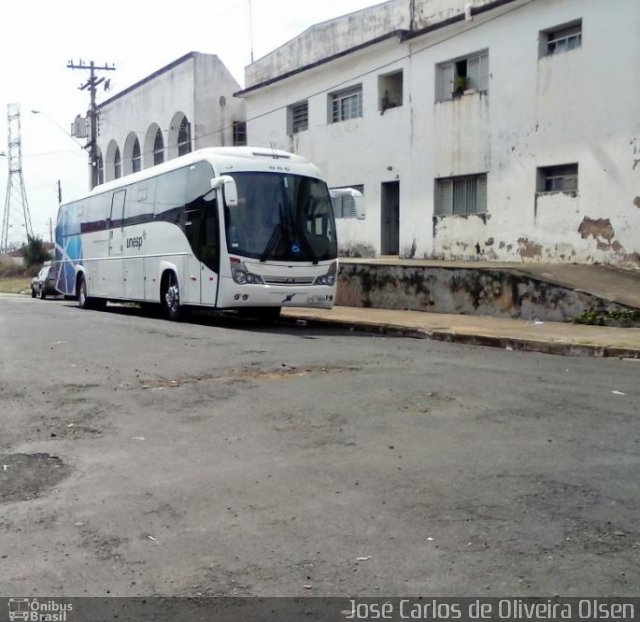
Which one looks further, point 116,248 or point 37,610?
point 116,248

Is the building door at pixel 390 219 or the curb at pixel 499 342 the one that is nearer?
the curb at pixel 499 342

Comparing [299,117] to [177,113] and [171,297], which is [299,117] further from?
[171,297]

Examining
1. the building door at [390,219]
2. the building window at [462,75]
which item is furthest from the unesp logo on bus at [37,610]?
the building door at [390,219]

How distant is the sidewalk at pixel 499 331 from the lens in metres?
11.6

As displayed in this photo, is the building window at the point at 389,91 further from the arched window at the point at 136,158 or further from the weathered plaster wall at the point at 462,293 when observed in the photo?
the arched window at the point at 136,158

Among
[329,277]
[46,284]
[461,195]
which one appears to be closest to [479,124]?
[461,195]

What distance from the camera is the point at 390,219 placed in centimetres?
2469

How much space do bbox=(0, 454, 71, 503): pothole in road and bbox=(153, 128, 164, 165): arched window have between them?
116 ft

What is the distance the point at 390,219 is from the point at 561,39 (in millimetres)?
7948

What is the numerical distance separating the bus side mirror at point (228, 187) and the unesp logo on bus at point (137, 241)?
4.34 metres

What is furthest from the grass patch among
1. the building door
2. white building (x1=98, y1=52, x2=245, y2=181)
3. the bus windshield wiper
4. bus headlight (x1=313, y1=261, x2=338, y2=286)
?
the bus windshield wiper

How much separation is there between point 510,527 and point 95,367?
675 centimetres

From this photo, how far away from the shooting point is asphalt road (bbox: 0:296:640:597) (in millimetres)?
3895

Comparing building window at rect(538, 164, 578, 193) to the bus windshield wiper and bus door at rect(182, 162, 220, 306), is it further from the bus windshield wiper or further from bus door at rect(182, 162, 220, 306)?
bus door at rect(182, 162, 220, 306)
